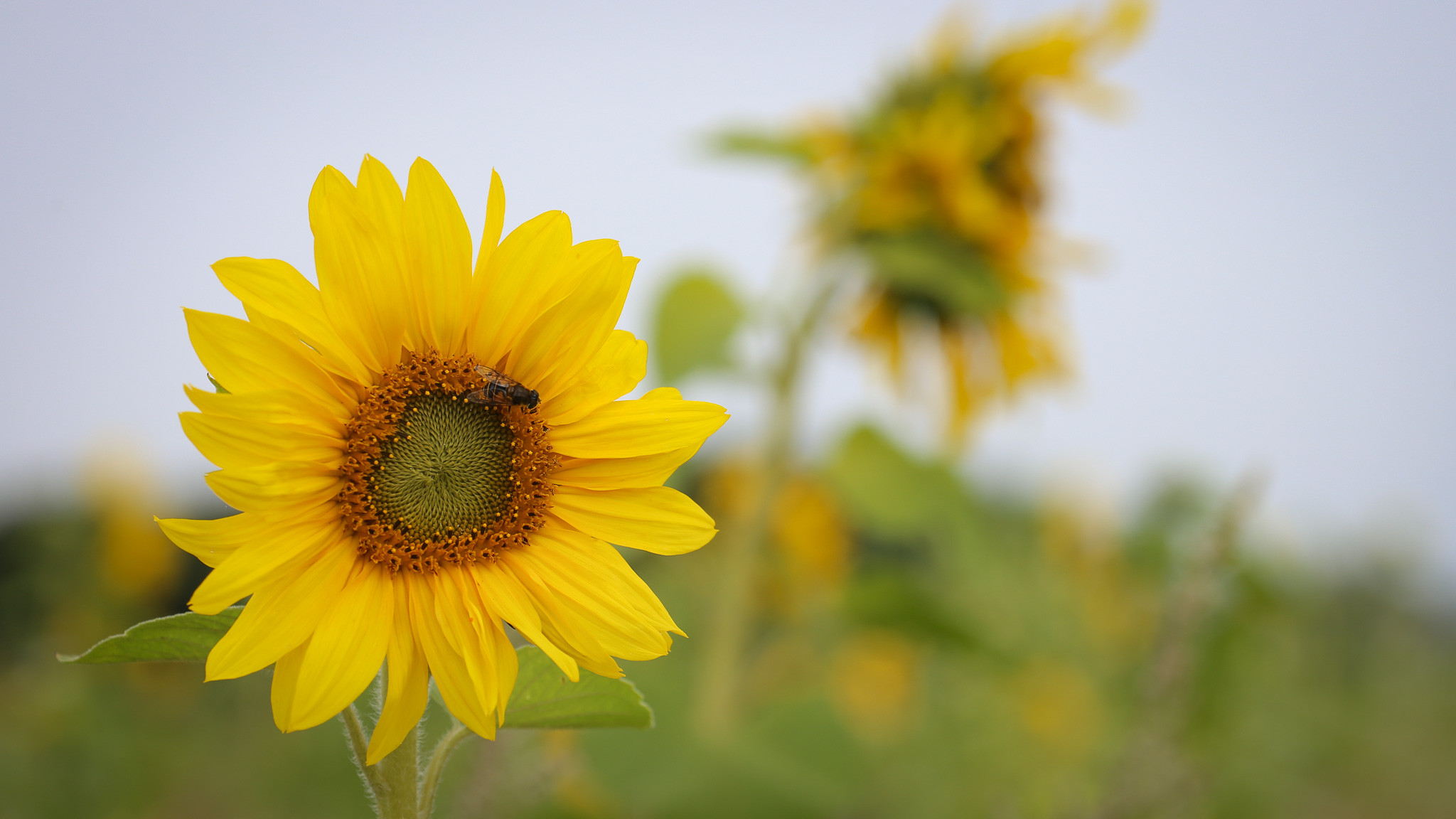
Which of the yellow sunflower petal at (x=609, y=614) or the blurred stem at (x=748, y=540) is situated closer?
the yellow sunflower petal at (x=609, y=614)

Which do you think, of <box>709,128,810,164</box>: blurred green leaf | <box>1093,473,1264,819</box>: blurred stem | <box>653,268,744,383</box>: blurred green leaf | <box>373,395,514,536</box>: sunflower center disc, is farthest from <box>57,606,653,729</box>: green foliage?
<box>709,128,810,164</box>: blurred green leaf

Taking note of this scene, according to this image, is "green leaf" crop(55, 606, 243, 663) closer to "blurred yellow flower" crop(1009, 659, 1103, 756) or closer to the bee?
the bee

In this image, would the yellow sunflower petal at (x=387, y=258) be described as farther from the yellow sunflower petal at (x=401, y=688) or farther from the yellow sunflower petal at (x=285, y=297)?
the yellow sunflower petal at (x=401, y=688)

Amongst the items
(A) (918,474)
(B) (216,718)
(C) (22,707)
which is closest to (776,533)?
(A) (918,474)

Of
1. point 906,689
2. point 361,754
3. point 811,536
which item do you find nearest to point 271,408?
point 361,754

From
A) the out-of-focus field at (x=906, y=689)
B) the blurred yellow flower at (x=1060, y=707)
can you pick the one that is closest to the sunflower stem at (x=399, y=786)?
the out-of-focus field at (x=906, y=689)

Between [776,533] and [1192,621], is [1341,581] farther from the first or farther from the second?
[1192,621]
